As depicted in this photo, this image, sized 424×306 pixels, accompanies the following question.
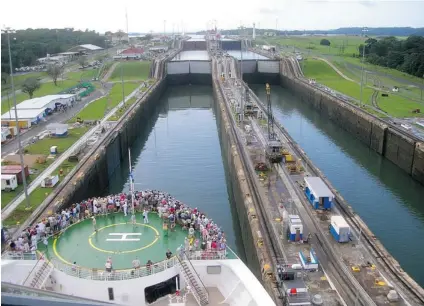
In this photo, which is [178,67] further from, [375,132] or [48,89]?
[375,132]

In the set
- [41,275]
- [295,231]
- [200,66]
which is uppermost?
[200,66]

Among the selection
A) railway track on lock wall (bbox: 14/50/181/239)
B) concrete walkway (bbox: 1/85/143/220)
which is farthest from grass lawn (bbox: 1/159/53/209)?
railway track on lock wall (bbox: 14/50/181/239)

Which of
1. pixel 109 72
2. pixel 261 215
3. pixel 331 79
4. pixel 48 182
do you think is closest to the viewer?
pixel 261 215

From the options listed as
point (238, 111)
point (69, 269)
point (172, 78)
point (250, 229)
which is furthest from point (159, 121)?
point (69, 269)

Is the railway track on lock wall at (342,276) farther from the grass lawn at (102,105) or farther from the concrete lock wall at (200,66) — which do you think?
the concrete lock wall at (200,66)

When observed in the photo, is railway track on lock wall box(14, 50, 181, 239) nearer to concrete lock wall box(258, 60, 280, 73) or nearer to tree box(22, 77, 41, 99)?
tree box(22, 77, 41, 99)

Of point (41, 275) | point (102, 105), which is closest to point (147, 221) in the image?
point (41, 275)

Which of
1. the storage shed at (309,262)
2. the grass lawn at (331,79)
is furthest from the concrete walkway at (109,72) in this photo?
the storage shed at (309,262)
